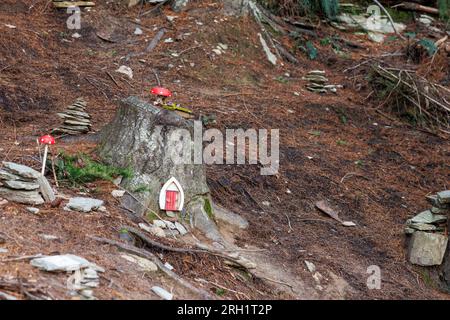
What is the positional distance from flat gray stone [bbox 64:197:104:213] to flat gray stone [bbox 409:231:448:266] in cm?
358

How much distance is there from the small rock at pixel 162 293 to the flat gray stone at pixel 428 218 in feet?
12.8

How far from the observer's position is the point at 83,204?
5.62 meters

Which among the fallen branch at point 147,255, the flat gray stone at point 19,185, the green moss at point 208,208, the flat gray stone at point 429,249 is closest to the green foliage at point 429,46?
the flat gray stone at point 429,249

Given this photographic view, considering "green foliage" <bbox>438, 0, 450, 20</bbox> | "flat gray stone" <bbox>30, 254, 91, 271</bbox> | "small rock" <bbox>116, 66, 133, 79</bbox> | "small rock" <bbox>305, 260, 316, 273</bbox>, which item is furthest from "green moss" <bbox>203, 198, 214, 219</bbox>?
"green foliage" <bbox>438, 0, 450, 20</bbox>

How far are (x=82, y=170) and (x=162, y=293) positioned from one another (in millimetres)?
1967

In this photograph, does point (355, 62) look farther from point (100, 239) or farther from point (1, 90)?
point (100, 239)

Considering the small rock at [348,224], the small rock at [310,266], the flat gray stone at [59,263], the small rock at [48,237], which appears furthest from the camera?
the small rock at [348,224]

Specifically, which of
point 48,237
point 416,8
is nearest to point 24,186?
point 48,237

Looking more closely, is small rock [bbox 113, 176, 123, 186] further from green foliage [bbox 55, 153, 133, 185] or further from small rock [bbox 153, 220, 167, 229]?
small rock [bbox 153, 220, 167, 229]

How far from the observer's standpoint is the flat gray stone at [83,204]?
18.2 ft

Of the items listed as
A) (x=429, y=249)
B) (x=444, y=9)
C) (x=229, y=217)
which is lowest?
(x=429, y=249)

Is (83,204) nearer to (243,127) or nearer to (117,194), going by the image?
(117,194)

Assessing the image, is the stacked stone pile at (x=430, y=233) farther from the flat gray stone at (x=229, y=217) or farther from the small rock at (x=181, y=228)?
the small rock at (x=181, y=228)

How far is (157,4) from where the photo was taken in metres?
11.8
